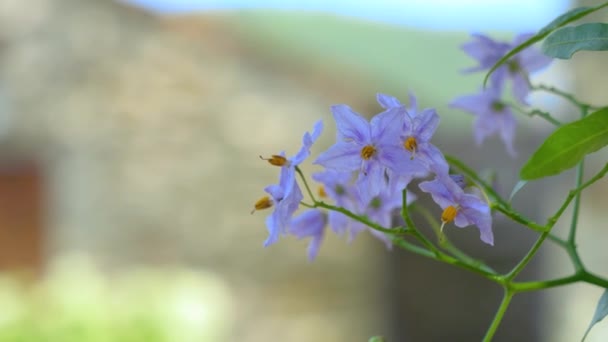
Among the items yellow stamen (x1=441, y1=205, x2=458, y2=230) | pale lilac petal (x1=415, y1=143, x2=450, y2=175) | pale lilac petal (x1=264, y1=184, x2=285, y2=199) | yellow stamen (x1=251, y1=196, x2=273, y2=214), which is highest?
pale lilac petal (x1=415, y1=143, x2=450, y2=175)

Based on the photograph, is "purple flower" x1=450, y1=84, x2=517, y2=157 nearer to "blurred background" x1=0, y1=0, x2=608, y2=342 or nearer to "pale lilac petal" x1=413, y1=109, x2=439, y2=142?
"pale lilac petal" x1=413, y1=109, x2=439, y2=142

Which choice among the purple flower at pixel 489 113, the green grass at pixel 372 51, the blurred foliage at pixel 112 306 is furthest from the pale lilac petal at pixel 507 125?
the green grass at pixel 372 51

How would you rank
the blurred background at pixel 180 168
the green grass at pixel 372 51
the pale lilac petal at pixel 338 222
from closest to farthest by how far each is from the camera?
the pale lilac petal at pixel 338 222
the blurred background at pixel 180 168
the green grass at pixel 372 51

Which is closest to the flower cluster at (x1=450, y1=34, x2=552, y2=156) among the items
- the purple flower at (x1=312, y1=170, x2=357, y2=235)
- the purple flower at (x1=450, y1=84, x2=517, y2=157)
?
the purple flower at (x1=450, y1=84, x2=517, y2=157)

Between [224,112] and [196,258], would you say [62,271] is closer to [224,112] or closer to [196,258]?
[196,258]

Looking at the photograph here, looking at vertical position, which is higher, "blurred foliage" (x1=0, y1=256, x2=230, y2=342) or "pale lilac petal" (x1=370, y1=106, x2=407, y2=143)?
"pale lilac petal" (x1=370, y1=106, x2=407, y2=143)

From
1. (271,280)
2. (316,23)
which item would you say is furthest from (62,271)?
(316,23)

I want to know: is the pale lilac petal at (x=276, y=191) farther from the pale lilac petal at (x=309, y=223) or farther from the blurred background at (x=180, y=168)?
the blurred background at (x=180, y=168)

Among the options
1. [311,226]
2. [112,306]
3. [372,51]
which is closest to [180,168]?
[112,306]

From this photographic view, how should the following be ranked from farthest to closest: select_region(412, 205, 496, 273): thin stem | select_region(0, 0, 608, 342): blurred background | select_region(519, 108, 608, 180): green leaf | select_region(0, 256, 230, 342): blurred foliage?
select_region(0, 0, 608, 342): blurred background < select_region(0, 256, 230, 342): blurred foliage < select_region(412, 205, 496, 273): thin stem < select_region(519, 108, 608, 180): green leaf
